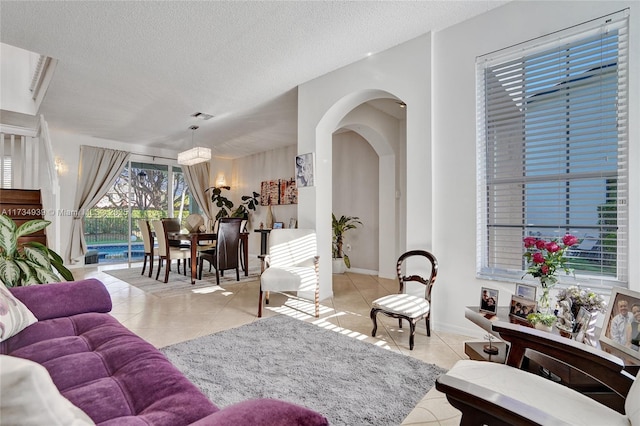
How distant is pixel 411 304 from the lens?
8.48 feet

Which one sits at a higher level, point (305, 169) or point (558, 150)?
point (305, 169)

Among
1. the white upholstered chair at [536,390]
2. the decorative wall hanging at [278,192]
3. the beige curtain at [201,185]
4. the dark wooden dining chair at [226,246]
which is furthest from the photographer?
the beige curtain at [201,185]

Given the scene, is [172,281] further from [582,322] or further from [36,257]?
[582,322]

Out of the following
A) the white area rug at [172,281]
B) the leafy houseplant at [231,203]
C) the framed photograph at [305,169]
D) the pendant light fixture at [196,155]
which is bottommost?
the white area rug at [172,281]

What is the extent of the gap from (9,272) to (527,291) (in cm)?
334

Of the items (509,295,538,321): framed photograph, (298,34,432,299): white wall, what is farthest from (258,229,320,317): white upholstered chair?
(509,295,538,321): framed photograph

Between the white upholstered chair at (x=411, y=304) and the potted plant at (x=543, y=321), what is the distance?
3.07 ft

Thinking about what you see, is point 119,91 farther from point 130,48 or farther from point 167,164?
point 167,164

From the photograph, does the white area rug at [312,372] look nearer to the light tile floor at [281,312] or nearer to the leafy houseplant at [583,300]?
the light tile floor at [281,312]

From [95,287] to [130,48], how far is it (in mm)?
2553

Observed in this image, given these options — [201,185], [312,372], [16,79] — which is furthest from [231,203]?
[312,372]

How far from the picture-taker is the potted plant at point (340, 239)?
18.8 feet

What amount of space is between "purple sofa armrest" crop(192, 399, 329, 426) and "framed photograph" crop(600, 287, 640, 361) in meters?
1.52

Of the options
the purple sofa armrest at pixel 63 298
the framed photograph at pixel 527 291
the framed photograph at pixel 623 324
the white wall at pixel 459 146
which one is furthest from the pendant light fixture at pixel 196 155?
the framed photograph at pixel 623 324
